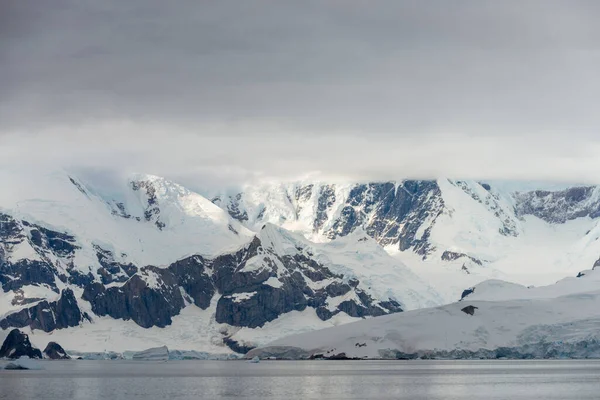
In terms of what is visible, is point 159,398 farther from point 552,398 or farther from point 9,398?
point 552,398

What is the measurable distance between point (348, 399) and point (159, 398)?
29141 mm

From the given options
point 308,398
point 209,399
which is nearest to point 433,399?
point 308,398

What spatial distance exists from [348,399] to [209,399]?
70.1ft

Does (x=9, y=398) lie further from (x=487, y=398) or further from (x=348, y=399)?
(x=487, y=398)

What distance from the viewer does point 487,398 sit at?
197750 millimetres

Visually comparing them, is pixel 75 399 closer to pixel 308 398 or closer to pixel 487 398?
pixel 308 398

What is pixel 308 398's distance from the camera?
19788 centimetres

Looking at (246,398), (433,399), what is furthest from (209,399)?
(433,399)

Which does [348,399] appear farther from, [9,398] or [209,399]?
[9,398]

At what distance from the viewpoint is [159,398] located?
199m

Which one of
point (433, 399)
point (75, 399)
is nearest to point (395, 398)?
point (433, 399)

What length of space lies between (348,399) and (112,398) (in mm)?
36188

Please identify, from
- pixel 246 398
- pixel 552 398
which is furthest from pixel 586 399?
pixel 246 398

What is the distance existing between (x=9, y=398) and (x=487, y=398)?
239 ft
